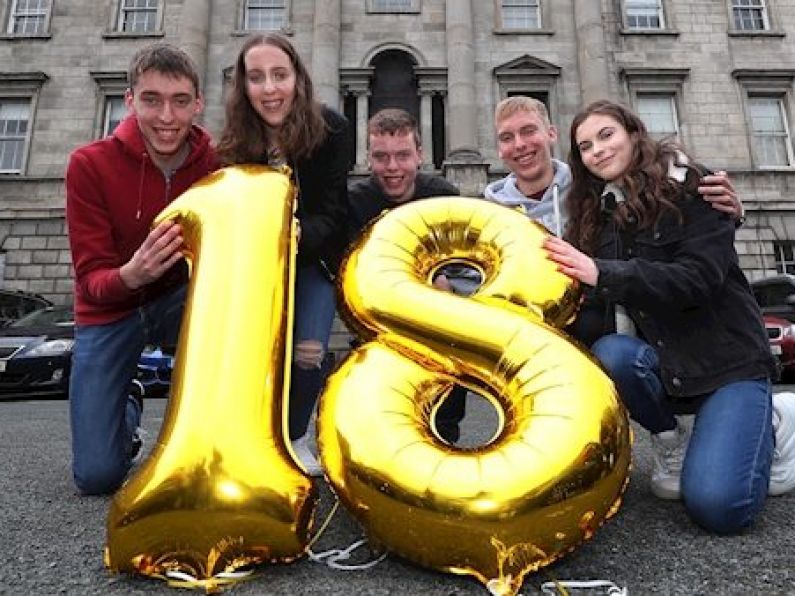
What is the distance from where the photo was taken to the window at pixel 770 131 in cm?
1688

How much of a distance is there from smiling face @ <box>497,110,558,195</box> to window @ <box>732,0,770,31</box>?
18546 mm

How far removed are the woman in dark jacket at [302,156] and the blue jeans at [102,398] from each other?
30.2 inches

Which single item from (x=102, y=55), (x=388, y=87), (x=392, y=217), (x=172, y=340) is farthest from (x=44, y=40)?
(x=392, y=217)

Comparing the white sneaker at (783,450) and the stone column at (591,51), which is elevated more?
the stone column at (591,51)

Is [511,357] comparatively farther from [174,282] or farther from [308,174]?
[174,282]

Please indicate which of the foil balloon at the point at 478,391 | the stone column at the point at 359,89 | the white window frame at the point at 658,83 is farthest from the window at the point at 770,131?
the foil balloon at the point at 478,391

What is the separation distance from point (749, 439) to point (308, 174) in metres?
2.03

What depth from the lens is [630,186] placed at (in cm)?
234

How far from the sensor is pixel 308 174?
8.85ft

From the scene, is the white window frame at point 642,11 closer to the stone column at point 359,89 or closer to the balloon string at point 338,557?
the stone column at point 359,89

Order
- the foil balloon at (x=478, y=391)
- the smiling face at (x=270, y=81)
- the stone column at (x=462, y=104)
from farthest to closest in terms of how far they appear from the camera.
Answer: the stone column at (x=462, y=104)
the smiling face at (x=270, y=81)
the foil balloon at (x=478, y=391)

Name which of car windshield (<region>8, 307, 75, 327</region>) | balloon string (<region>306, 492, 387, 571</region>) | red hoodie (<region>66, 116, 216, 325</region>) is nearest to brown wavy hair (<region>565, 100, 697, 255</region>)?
balloon string (<region>306, 492, 387, 571</region>)

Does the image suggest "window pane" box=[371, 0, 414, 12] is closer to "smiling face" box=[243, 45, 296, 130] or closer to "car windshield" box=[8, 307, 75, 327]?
"car windshield" box=[8, 307, 75, 327]

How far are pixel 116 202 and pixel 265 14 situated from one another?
16812 millimetres
